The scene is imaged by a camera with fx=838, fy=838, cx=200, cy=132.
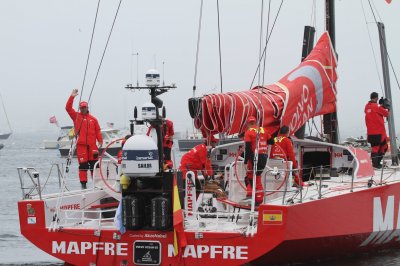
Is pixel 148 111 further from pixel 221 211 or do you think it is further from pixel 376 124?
pixel 376 124

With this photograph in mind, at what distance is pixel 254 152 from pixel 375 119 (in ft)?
13.6

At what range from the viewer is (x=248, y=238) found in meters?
9.48

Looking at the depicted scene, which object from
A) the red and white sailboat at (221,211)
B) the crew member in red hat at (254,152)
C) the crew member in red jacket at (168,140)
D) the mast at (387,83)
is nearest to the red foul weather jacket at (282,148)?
the red and white sailboat at (221,211)

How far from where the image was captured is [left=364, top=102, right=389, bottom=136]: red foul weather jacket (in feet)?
45.5

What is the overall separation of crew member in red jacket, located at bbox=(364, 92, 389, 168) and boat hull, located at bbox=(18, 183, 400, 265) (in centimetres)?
297

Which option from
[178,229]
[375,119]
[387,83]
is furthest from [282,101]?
[387,83]

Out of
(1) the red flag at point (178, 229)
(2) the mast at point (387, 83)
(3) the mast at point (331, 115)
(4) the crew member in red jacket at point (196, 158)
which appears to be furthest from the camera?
(2) the mast at point (387, 83)

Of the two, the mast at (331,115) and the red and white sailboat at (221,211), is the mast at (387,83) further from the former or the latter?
the red and white sailboat at (221,211)

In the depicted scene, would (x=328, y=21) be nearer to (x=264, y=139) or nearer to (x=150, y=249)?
(x=264, y=139)

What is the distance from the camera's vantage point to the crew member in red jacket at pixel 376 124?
13875 millimetres

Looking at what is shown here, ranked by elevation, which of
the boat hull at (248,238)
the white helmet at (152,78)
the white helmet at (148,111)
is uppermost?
the white helmet at (152,78)

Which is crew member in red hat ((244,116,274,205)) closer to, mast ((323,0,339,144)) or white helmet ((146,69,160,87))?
white helmet ((146,69,160,87))

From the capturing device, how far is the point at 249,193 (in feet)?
35.3

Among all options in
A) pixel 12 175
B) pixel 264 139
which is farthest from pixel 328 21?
pixel 12 175
